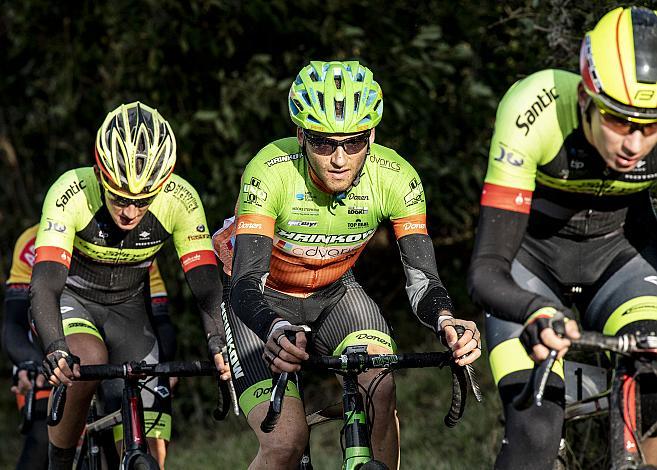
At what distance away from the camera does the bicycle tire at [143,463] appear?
595cm

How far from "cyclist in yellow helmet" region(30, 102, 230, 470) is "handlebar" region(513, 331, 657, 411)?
2.33 m

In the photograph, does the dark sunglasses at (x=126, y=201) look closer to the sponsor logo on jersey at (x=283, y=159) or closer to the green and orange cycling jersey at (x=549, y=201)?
the sponsor logo on jersey at (x=283, y=159)

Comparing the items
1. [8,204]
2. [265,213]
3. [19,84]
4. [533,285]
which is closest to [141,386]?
[265,213]

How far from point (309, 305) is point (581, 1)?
269 centimetres

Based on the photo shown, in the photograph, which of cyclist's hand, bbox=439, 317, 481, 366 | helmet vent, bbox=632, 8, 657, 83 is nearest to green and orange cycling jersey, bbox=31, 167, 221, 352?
cyclist's hand, bbox=439, 317, 481, 366

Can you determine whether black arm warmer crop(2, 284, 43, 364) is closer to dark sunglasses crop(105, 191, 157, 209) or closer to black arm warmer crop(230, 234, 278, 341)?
dark sunglasses crop(105, 191, 157, 209)

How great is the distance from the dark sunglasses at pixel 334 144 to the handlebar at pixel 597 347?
1.70m

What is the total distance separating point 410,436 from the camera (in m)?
10.3

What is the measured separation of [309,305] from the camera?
620cm

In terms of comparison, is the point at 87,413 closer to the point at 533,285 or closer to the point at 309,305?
the point at 309,305

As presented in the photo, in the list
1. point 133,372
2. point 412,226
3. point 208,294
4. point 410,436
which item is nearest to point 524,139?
point 412,226

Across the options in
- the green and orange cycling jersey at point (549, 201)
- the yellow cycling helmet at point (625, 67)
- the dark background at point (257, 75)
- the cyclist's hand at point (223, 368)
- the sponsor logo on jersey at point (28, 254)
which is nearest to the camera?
the yellow cycling helmet at point (625, 67)

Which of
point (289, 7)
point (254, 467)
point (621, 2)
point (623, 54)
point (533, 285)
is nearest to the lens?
point (623, 54)

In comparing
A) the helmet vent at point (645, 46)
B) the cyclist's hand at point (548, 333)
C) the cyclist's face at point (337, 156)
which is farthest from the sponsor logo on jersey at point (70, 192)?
the helmet vent at point (645, 46)
